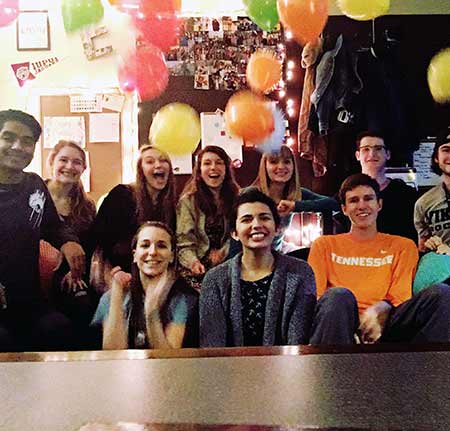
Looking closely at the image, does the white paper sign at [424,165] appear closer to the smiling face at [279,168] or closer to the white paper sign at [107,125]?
the smiling face at [279,168]

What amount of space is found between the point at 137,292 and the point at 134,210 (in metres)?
0.29

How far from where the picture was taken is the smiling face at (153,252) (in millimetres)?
2240

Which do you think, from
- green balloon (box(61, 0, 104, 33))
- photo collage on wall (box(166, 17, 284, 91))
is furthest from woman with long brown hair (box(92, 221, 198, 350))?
green balloon (box(61, 0, 104, 33))

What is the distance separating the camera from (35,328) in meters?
2.21

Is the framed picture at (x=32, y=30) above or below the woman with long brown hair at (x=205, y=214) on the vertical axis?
above

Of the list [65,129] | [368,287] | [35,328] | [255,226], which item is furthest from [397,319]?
[65,129]

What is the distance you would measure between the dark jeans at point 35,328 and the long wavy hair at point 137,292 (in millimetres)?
214

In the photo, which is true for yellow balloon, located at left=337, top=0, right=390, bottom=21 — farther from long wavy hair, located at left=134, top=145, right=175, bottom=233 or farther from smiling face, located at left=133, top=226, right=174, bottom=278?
smiling face, located at left=133, top=226, right=174, bottom=278

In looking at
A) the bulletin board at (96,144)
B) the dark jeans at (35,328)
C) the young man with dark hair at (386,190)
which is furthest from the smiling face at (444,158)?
the dark jeans at (35,328)

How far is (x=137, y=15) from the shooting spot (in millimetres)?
2127

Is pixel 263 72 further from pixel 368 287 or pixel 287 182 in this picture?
pixel 368 287

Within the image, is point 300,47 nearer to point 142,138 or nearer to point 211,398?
point 142,138

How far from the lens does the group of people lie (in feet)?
6.93

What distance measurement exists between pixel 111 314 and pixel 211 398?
1.51m
